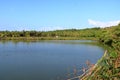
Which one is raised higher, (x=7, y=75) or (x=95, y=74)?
(x=95, y=74)

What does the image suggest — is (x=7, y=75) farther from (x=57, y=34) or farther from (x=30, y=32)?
(x=57, y=34)

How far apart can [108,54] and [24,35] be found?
59800 mm

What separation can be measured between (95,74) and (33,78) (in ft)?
31.3


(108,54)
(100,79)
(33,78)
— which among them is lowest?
(33,78)

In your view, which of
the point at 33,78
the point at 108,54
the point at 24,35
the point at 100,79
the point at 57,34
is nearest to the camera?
the point at 100,79

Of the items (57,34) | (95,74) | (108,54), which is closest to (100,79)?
(95,74)

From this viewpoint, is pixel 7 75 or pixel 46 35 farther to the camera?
pixel 46 35

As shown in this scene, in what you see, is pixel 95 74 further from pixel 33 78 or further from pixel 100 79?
pixel 33 78

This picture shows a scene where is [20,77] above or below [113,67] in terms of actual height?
below

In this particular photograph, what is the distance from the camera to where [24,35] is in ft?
199

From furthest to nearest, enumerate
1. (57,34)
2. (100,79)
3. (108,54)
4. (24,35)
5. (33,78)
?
(57,34) < (24,35) < (33,78) < (108,54) < (100,79)

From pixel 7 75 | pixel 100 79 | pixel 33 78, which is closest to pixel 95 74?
pixel 100 79

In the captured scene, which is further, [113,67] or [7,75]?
[7,75]

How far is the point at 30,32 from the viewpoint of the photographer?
61000 mm
